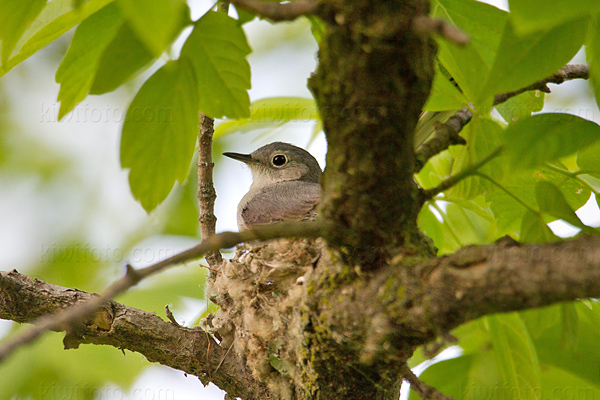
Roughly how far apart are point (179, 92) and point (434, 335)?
2.79ft

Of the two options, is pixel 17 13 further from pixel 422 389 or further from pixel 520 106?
pixel 520 106

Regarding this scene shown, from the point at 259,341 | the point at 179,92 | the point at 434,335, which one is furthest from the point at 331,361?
the point at 179,92

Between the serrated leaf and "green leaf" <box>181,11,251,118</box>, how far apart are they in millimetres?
879

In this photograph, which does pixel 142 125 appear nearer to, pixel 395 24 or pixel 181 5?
pixel 181 5

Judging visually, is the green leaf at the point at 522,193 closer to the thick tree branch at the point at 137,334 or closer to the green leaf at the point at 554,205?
the green leaf at the point at 554,205

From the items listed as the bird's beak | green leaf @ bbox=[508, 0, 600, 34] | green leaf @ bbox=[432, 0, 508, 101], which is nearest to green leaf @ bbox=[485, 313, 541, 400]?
green leaf @ bbox=[432, 0, 508, 101]

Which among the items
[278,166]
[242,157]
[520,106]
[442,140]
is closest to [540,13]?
[442,140]

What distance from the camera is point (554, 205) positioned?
1606 mm

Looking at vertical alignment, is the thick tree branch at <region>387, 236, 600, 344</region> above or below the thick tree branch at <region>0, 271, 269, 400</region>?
below

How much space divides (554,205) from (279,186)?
9.53 feet

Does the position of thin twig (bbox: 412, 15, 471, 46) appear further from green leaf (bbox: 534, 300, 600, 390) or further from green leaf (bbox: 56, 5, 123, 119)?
green leaf (bbox: 534, 300, 600, 390)

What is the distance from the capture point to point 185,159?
4.48 feet

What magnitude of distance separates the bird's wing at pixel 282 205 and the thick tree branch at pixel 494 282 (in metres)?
2.05

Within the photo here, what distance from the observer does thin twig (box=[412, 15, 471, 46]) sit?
0.82 meters
